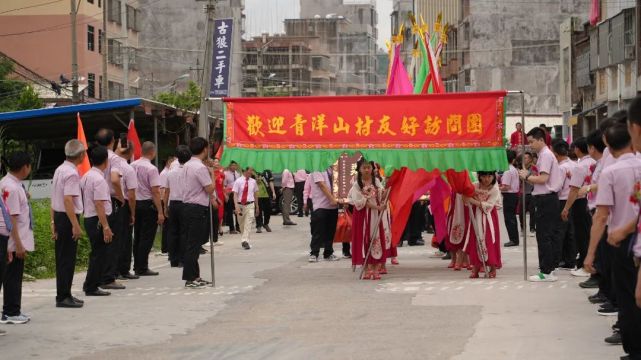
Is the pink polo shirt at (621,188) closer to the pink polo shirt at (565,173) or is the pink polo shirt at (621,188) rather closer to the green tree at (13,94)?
the pink polo shirt at (565,173)

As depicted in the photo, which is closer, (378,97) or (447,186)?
(378,97)

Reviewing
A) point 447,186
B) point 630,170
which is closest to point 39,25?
point 447,186

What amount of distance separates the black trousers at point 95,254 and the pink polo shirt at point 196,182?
4.47 feet

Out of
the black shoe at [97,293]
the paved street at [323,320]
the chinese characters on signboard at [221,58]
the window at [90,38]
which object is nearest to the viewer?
the paved street at [323,320]

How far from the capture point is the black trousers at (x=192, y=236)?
14133 millimetres

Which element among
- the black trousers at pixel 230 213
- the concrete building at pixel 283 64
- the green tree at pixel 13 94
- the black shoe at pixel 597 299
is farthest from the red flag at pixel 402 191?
the concrete building at pixel 283 64

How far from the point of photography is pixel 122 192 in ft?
47.9

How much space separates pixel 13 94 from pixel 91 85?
12621 millimetres

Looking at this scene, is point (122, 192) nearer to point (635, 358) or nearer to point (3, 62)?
point (635, 358)

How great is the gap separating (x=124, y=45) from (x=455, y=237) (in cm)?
4731

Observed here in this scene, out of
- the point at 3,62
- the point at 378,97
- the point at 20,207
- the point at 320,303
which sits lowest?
the point at 320,303

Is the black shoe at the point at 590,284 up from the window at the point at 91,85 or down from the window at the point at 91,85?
down

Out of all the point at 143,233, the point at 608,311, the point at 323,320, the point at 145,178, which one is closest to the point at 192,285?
the point at 143,233

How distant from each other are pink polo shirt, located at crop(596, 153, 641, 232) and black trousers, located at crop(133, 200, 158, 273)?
9.31 m
